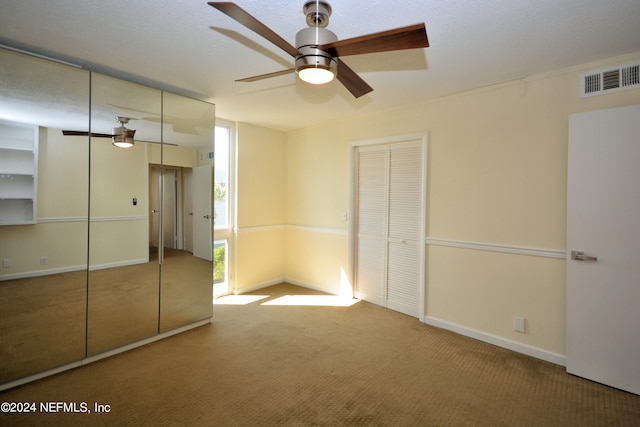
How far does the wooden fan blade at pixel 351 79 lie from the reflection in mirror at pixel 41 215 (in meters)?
2.21

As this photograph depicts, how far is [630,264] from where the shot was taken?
7.54ft

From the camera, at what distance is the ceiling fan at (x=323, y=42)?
1340 millimetres

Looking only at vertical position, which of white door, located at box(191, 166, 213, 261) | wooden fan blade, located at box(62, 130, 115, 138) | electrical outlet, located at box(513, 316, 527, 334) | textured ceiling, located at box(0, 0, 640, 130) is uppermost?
textured ceiling, located at box(0, 0, 640, 130)

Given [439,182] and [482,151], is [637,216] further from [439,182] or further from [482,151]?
[439,182]

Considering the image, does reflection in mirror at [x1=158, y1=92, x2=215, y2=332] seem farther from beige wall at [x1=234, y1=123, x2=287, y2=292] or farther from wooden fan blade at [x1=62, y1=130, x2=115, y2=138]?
beige wall at [x1=234, y1=123, x2=287, y2=292]

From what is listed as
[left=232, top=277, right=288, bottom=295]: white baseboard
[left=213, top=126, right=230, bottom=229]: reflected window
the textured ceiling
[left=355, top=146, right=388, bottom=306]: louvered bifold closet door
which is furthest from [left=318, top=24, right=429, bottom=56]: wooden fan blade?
[left=232, top=277, right=288, bottom=295]: white baseboard

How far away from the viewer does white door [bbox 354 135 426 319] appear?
3730 mm

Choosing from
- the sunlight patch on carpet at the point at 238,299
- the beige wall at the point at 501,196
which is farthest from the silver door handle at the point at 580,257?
the sunlight patch on carpet at the point at 238,299

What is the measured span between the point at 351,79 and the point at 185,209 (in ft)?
7.68

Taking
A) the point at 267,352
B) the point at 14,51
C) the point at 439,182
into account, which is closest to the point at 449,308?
the point at 439,182

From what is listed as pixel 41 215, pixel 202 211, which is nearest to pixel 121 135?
pixel 41 215

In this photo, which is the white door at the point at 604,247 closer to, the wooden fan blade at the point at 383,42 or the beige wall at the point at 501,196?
the beige wall at the point at 501,196

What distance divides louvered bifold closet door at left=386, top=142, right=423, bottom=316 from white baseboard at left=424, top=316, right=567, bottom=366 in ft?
1.11

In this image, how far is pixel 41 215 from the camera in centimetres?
244
